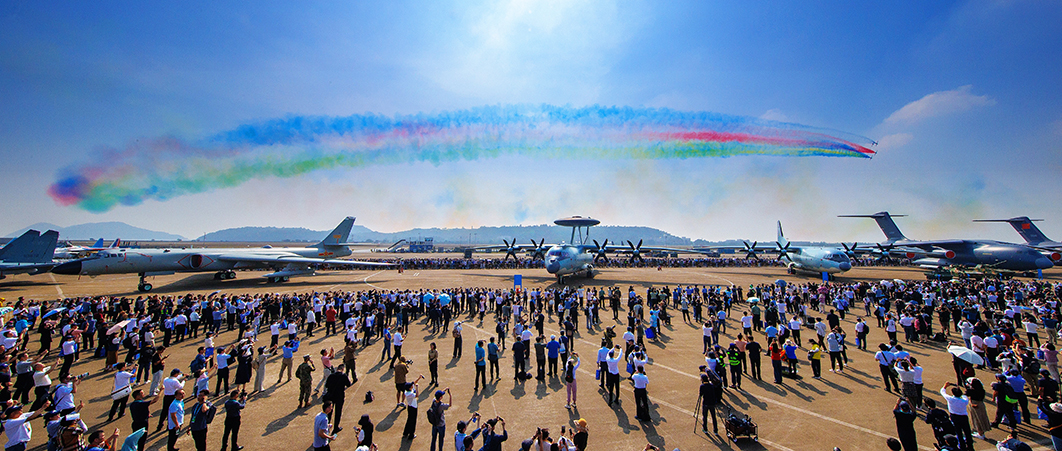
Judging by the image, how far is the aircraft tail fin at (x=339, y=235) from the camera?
43812 mm

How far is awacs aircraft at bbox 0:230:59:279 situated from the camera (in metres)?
33.2

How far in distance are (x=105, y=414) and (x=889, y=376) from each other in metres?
20.6

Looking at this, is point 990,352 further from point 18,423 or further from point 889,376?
point 18,423

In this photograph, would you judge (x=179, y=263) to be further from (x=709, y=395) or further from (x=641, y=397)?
(x=709, y=395)

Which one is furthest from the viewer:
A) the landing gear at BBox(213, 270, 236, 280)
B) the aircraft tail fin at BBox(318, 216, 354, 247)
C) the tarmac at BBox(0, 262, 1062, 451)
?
the aircraft tail fin at BBox(318, 216, 354, 247)

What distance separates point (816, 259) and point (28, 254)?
2950 inches

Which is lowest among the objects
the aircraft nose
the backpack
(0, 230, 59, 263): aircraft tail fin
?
the backpack

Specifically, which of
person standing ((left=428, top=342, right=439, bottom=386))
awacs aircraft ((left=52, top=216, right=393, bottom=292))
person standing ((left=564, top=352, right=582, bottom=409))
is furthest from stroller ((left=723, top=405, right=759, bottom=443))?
awacs aircraft ((left=52, top=216, right=393, bottom=292))

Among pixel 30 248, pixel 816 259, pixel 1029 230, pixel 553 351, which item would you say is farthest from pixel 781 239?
pixel 30 248

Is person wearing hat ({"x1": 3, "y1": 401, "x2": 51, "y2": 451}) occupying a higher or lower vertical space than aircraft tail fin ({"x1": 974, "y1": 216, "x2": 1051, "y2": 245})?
lower

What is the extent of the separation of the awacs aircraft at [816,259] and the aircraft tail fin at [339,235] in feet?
165

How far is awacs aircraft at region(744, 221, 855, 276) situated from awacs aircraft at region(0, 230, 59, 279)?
71569 millimetres

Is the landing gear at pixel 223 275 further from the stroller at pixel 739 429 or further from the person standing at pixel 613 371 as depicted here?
the stroller at pixel 739 429

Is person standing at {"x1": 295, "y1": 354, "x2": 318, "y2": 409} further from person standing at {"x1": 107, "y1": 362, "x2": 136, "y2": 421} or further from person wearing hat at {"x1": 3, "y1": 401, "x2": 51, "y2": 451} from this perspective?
person wearing hat at {"x1": 3, "y1": 401, "x2": 51, "y2": 451}
